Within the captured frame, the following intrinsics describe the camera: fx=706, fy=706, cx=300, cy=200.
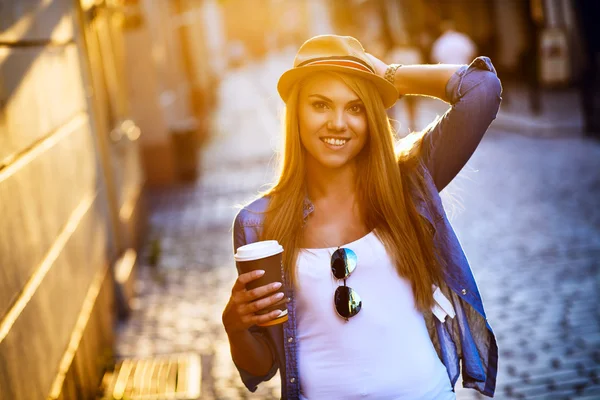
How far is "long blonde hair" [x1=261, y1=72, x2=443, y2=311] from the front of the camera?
246 cm

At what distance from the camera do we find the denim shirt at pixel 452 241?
2.49m

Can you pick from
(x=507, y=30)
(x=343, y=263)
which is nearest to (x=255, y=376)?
(x=343, y=263)

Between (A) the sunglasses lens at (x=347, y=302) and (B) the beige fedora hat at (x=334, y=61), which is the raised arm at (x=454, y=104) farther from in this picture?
(A) the sunglasses lens at (x=347, y=302)

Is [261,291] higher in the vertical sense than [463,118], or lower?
lower

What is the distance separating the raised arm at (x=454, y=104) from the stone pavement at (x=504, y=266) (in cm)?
36

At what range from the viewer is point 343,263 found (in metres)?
2.37

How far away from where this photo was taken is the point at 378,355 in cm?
237

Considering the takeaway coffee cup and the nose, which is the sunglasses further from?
the nose

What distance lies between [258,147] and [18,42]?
527 inches

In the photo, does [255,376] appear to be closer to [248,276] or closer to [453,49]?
[248,276]

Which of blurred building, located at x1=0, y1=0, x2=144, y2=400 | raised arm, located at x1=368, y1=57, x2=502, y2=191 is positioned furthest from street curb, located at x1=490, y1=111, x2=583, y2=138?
raised arm, located at x1=368, y1=57, x2=502, y2=191

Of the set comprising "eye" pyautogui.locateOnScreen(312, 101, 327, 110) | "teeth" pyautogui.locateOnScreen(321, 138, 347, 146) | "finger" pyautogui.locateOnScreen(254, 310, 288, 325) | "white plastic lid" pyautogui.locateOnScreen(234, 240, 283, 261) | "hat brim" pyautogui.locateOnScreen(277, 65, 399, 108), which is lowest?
"finger" pyautogui.locateOnScreen(254, 310, 288, 325)

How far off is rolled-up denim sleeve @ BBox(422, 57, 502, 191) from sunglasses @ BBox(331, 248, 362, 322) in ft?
1.72

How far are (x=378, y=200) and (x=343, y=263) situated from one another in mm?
295
